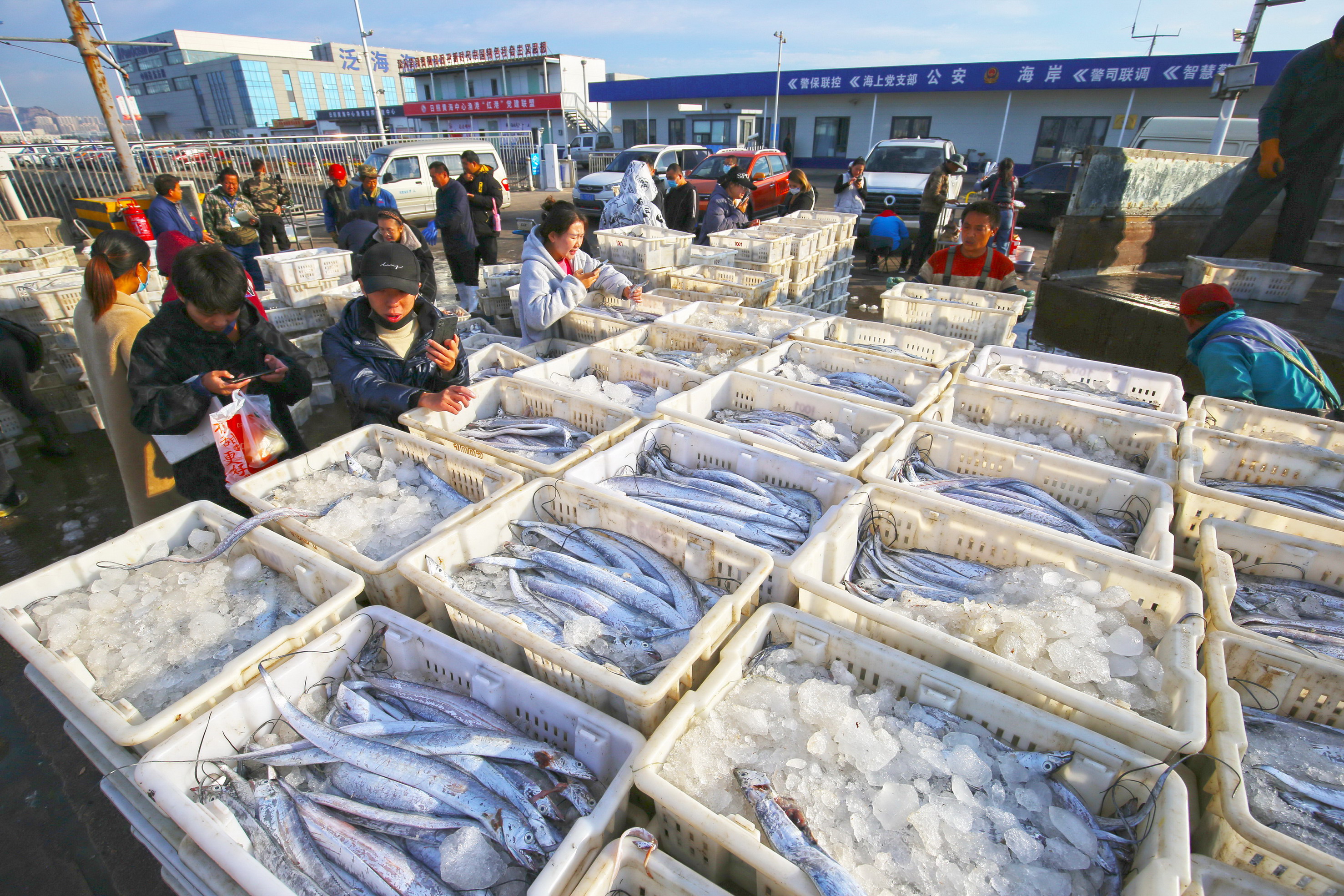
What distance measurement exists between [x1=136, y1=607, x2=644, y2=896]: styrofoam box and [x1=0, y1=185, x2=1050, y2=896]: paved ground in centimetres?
150

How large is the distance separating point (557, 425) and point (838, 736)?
214cm

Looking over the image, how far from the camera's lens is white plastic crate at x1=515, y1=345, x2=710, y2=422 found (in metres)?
Result: 3.81

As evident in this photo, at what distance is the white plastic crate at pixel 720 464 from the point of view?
8.83 ft

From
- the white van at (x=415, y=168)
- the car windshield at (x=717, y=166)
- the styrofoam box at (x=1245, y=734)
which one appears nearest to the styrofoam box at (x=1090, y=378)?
the styrofoam box at (x=1245, y=734)

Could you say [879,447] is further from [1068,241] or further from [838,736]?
[1068,241]

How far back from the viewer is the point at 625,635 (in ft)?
7.13

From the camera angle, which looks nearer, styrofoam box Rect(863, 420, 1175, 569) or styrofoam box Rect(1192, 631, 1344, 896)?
styrofoam box Rect(1192, 631, 1344, 896)

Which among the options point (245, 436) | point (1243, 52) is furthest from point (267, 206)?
point (1243, 52)

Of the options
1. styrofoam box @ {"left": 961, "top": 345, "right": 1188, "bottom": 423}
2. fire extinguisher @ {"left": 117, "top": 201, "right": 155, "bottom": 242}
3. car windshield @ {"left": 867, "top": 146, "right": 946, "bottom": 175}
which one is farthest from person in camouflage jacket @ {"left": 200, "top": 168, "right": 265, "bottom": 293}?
car windshield @ {"left": 867, "top": 146, "right": 946, "bottom": 175}

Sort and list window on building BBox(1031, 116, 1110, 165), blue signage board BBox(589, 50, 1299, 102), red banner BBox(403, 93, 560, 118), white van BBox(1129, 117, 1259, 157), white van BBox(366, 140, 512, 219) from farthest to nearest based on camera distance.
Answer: red banner BBox(403, 93, 560, 118), window on building BBox(1031, 116, 1110, 165), blue signage board BBox(589, 50, 1299, 102), white van BBox(366, 140, 512, 219), white van BBox(1129, 117, 1259, 157)

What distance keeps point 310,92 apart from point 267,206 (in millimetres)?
68329

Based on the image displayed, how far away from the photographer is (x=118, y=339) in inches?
126

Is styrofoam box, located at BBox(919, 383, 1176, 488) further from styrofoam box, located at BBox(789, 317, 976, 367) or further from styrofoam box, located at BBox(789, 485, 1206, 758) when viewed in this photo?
styrofoam box, located at BBox(789, 485, 1206, 758)

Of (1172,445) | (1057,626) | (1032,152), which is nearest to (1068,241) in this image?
(1172,445)
